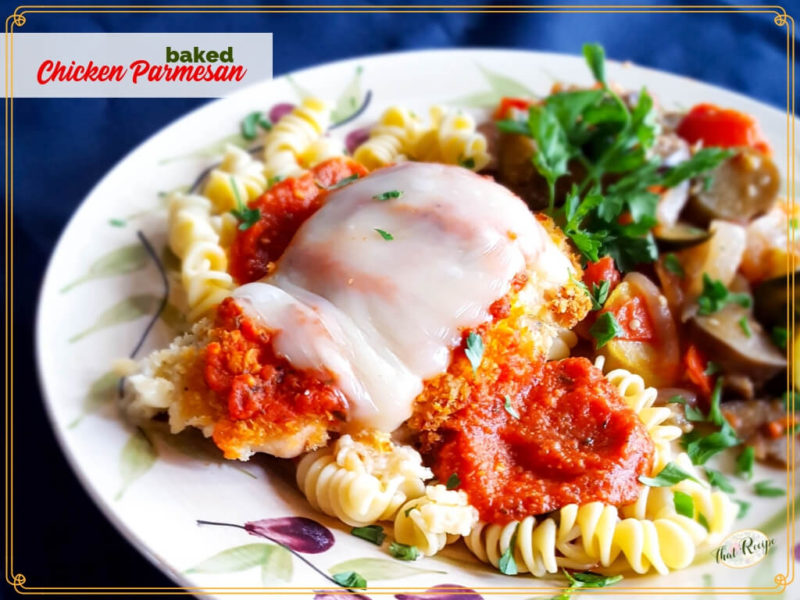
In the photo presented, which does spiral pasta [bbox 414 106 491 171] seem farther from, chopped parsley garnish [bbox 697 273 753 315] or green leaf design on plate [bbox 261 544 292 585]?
green leaf design on plate [bbox 261 544 292 585]

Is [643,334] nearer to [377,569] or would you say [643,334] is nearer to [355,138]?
[377,569]

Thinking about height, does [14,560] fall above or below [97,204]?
below

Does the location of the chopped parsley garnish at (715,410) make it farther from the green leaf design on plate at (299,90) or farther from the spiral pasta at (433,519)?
the green leaf design on plate at (299,90)

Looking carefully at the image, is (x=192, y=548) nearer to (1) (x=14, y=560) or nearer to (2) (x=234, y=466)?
(2) (x=234, y=466)

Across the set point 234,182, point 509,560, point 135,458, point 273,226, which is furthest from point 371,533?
point 234,182

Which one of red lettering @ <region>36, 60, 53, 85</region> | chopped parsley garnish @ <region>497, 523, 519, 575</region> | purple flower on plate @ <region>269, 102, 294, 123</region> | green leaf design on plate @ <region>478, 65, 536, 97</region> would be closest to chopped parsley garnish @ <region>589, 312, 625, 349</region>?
chopped parsley garnish @ <region>497, 523, 519, 575</region>

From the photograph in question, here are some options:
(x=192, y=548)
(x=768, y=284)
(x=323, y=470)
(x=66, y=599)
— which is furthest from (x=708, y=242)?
(x=66, y=599)

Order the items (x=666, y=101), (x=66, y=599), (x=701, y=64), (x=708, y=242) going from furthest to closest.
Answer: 1. (x=701, y=64)
2. (x=666, y=101)
3. (x=708, y=242)
4. (x=66, y=599)
